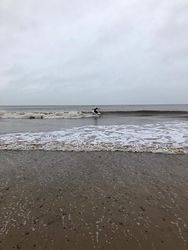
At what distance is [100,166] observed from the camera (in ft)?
32.0

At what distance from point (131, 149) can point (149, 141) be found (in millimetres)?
2665

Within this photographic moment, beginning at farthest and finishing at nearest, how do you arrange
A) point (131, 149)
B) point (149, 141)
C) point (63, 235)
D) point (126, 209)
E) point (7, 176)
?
point (149, 141) < point (131, 149) < point (7, 176) < point (126, 209) < point (63, 235)

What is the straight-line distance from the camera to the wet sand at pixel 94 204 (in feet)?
15.0

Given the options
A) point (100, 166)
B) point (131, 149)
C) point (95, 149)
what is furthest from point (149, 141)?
point (100, 166)

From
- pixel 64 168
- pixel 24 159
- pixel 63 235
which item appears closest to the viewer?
pixel 63 235

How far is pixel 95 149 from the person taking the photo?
43.1 ft

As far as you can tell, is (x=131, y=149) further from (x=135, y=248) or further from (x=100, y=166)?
(x=135, y=248)

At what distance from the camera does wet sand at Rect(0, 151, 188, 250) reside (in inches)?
180

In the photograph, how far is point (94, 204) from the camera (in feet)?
20.2

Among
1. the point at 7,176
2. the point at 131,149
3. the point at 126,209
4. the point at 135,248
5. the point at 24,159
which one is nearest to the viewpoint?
the point at 135,248

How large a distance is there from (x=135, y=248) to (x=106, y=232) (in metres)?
0.71

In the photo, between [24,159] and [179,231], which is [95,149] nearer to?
[24,159]

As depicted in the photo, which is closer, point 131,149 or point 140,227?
point 140,227

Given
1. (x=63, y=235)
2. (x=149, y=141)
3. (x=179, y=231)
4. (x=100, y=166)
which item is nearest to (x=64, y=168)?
(x=100, y=166)
